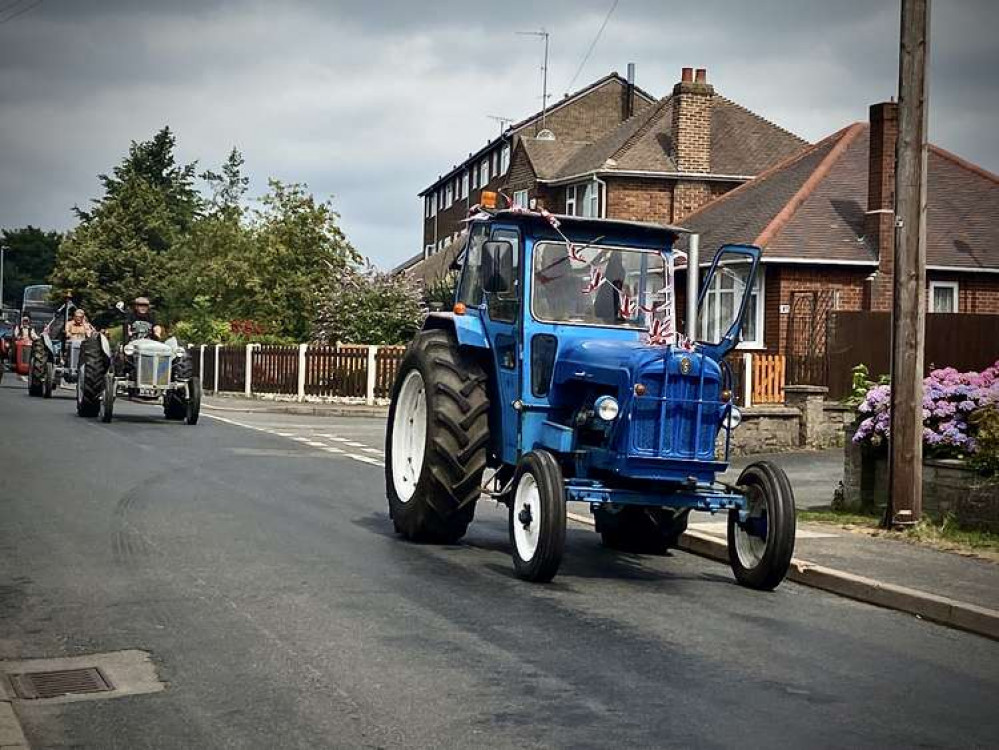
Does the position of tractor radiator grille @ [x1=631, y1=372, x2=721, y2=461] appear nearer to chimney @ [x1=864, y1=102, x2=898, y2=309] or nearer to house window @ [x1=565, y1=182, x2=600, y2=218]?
chimney @ [x1=864, y1=102, x2=898, y2=309]

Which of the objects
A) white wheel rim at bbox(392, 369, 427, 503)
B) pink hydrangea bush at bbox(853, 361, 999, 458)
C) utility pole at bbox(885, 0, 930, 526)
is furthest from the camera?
pink hydrangea bush at bbox(853, 361, 999, 458)

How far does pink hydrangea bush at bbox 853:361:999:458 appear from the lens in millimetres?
13453

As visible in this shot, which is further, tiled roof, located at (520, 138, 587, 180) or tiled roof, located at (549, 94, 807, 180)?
tiled roof, located at (520, 138, 587, 180)

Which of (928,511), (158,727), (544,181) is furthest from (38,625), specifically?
(544,181)

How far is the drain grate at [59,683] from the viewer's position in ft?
21.9

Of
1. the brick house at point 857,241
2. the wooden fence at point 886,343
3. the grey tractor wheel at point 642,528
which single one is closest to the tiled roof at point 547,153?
the brick house at point 857,241

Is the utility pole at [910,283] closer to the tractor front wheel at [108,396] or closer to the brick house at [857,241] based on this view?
the tractor front wheel at [108,396]

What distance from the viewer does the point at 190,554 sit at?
1062 cm

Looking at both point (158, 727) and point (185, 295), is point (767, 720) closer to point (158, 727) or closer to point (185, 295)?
point (158, 727)

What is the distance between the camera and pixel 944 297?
34.7 metres

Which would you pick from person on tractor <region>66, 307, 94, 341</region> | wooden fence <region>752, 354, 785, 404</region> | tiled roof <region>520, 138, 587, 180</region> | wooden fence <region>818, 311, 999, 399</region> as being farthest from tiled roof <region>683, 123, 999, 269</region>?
tiled roof <region>520, 138, 587, 180</region>

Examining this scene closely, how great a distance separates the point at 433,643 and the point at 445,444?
3.54 metres

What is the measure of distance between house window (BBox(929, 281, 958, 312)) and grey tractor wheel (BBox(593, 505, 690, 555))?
2427cm

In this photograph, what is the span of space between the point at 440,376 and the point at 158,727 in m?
5.60
